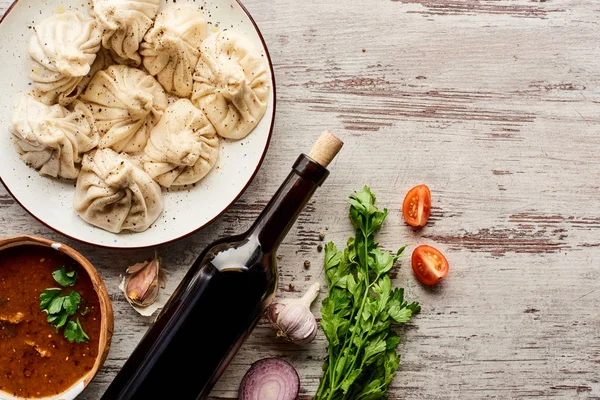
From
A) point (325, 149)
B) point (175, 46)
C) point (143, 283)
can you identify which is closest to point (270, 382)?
point (143, 283)

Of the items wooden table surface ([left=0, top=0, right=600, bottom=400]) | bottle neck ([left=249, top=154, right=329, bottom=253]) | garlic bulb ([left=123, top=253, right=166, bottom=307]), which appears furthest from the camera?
wooden table surface ([left=0, top=0, right=600, bottom=400])

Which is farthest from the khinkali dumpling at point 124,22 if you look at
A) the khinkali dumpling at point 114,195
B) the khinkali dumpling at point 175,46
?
the khinkali dumpling at point 114,195

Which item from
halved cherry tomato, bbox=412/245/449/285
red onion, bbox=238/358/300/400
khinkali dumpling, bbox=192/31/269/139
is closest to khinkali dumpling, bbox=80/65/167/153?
khinkali dumpling, bbox=192/31/269/139

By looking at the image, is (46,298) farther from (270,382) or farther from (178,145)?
(270,382)

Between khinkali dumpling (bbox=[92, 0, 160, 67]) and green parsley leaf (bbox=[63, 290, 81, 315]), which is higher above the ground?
khinkali dumpling (bbox=[92, 0, 160, 67])

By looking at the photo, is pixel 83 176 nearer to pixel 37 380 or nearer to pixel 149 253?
pixel 149 253

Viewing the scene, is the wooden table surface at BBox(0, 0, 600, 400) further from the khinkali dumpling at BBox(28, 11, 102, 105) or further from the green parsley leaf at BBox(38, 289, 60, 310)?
the khinkali dumpling at BBox(28, 11, 102, 105)

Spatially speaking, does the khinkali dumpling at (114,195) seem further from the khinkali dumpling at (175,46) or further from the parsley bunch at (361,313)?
the parsley bunch at (361,313)

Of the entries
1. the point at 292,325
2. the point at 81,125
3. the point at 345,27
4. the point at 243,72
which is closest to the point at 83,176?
the point at 81,125
